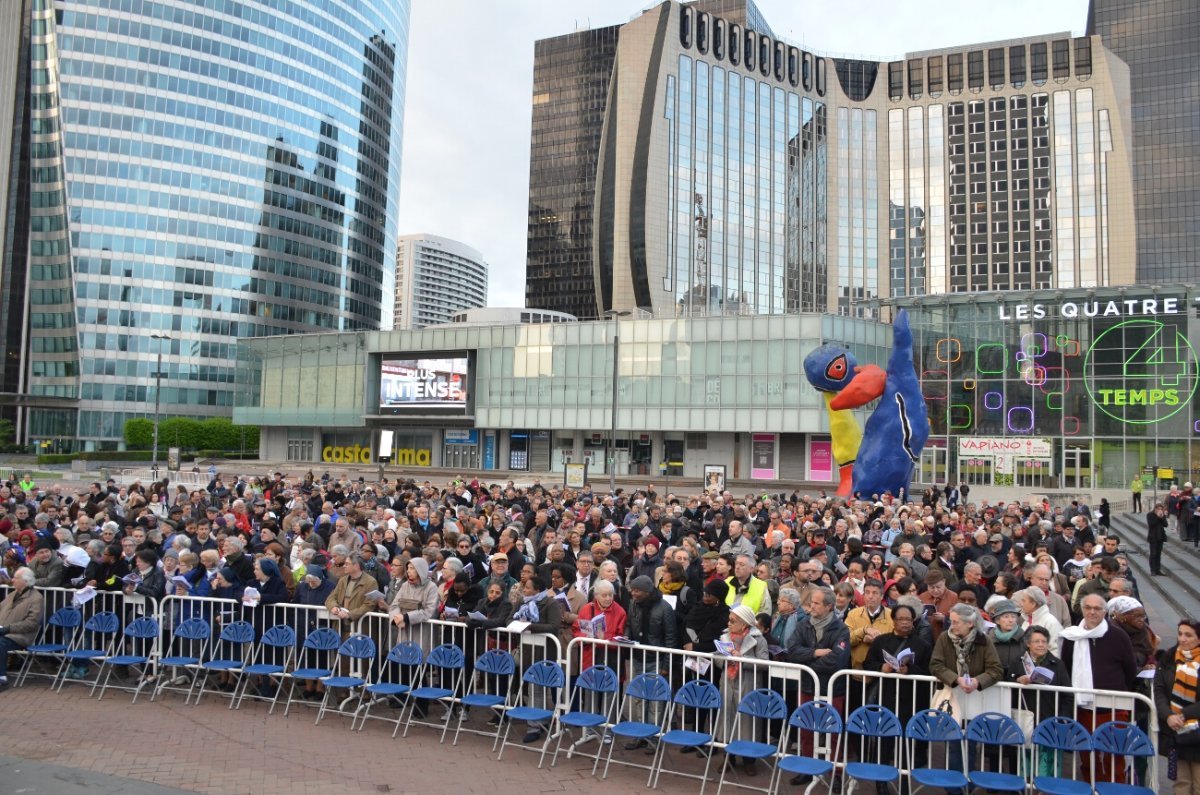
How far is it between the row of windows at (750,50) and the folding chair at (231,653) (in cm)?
10710

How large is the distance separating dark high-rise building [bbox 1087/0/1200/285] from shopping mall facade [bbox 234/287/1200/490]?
75.7m

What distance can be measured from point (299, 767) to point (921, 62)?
130586 mm

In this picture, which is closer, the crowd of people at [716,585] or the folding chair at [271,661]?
the crowd of people at [716,585]

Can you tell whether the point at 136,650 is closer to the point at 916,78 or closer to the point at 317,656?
the point at 317,656

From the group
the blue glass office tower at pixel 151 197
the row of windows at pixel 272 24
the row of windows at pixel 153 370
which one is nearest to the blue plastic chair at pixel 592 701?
the blue glass office tower at pixel 151 197

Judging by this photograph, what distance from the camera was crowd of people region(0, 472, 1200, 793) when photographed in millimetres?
6977

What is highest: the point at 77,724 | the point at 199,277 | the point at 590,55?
the point at 590,55

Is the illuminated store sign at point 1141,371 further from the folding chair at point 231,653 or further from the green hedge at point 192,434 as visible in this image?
the green hedge at point 192,434

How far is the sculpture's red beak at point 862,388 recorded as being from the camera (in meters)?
29.4

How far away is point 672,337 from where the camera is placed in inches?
2215

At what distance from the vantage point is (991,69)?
113m

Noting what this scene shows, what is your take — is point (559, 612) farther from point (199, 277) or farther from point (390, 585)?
point (199, 277)

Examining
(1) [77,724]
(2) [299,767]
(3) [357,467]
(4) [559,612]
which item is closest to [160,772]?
(2) [299,767]

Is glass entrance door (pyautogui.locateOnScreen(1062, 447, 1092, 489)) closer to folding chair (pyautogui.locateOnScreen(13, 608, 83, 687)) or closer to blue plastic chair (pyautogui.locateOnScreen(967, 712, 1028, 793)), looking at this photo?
blue plastic chair (pyautogui.locateOnScreen(967, 712, 1028, 793))
